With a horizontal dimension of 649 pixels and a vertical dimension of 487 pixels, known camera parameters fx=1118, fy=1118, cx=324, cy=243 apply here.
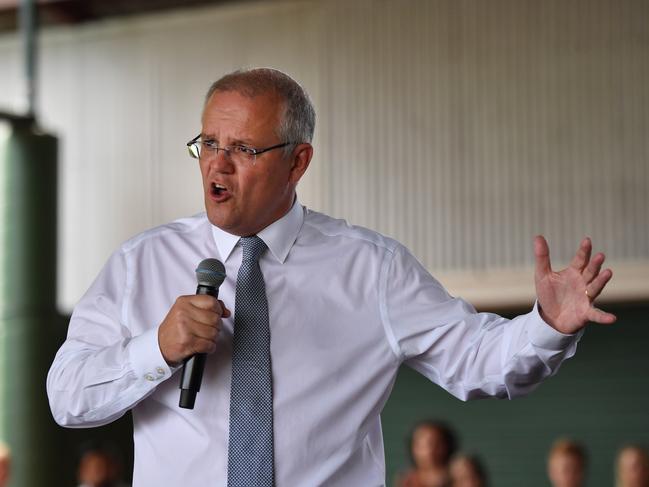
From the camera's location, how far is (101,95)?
10867 mm

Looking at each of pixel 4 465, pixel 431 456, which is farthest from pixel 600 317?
pixel 4 465

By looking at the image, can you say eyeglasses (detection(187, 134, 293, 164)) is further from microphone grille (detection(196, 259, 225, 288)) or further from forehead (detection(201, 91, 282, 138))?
microphone grille (detection(196, 259, 225, 288))

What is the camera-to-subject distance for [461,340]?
2.38m

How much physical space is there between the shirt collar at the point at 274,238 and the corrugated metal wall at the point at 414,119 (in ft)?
23.5

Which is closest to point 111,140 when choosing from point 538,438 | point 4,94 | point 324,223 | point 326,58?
point 4,94

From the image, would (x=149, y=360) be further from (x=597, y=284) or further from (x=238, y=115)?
(x=597, y=284)

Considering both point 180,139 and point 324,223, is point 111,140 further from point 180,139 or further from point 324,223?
point 324,223

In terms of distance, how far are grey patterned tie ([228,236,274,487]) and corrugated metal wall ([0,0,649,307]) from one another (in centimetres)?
731

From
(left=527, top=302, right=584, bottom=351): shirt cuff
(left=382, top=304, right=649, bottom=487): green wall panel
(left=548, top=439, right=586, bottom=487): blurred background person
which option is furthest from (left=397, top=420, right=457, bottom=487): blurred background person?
(left=527, top=302, right=584, bottom=351): shirt cuff

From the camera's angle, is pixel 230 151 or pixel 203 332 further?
pixel 230 151

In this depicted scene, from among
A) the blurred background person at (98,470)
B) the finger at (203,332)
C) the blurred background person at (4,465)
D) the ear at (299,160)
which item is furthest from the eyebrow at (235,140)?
the blurred background person at (98,470)

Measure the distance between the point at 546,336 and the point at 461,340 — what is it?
0.78ft

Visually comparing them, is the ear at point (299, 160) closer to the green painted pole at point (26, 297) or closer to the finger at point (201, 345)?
the finger at point (201, 345)

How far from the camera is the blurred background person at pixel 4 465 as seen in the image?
317 inches
